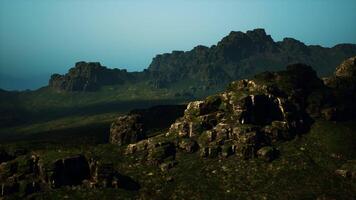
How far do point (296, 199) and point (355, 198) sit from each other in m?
22.2

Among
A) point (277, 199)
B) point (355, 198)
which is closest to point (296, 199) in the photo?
point (277, 199)

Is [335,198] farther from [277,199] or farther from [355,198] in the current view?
[277,199]

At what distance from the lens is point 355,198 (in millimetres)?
196375

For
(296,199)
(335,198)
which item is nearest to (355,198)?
(335,198)

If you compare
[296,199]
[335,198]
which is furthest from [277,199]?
[335,198]

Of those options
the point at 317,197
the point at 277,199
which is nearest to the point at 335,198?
the point at 317,197

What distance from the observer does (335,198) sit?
196 metres

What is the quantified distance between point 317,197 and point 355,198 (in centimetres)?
1414

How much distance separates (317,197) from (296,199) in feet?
26.5

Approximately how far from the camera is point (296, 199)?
198500 mm

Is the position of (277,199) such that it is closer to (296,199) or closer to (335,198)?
(296,199)

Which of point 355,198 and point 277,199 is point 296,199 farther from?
point 355,198

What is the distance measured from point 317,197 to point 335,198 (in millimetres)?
6641
